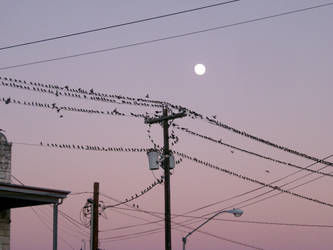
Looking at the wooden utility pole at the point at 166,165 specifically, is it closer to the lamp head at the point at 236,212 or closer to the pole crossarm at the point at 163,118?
the pole crossarm at the point at 163,118

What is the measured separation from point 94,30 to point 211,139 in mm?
9944

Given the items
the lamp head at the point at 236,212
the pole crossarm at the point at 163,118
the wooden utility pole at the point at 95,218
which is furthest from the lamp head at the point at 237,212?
→ the pole crossarm at the point at 163,118

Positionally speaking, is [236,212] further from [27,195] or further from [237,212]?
[27,195]

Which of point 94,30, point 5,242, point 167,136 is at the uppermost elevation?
point 94,30

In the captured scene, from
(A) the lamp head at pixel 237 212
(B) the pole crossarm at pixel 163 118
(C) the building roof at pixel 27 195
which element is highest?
(B) the pole crossarm at pixel 163 118

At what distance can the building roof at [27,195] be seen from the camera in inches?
935

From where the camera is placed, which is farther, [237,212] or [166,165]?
[237,212]

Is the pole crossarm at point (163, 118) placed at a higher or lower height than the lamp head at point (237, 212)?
higher

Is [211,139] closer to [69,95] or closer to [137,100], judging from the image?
[137,100]

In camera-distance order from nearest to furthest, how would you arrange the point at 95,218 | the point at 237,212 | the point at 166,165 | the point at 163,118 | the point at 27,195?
the point at 27,195, the point at 166,165, the point at 163,118, the point at 95,218, the point at 237,212

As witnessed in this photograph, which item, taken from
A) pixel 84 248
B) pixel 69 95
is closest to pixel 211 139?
pixel 69 95

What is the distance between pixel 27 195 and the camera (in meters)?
24.5

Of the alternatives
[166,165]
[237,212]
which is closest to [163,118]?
[166,165]

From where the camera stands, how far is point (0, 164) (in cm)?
2934
